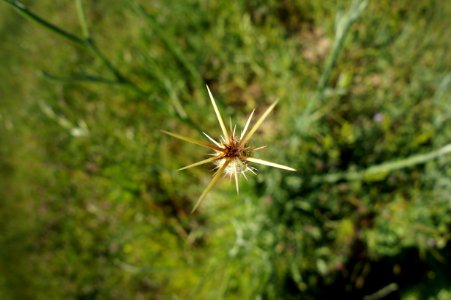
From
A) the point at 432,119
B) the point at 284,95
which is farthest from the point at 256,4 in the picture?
the point at 432,119

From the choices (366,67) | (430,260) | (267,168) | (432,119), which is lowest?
(430,260)

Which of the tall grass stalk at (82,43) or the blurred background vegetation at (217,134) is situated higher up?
the blurred background vegetation at (217,134)

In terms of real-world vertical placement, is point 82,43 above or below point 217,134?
below

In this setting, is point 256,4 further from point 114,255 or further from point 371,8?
point 114,255

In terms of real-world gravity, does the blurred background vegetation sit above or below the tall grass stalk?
above

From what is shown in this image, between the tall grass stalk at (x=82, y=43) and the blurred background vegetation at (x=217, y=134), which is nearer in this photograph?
the tall grass stalk at (x=82, y=43)

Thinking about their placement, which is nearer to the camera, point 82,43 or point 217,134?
point 82,43

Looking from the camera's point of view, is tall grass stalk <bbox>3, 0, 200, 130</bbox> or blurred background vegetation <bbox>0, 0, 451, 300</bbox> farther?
blurred background vegetation <bbox>0, 0, 451, 300</bbox>

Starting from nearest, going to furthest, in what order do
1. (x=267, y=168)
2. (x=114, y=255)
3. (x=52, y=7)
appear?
(x=267, y=168), (x=114, y=255), (x=52, y=7)
